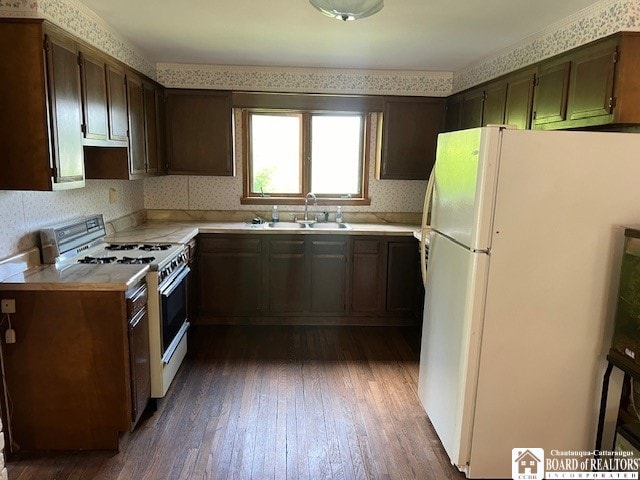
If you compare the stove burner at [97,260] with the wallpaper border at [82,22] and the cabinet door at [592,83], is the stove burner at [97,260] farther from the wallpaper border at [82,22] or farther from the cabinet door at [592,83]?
the cabinet door at [592,83]

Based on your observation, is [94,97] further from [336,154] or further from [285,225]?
[336,154]

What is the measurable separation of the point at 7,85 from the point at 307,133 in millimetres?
2659

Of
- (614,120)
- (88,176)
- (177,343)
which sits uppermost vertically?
(614,120)

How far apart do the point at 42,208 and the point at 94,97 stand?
0.70 meters

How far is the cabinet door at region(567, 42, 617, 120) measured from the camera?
7.31 feet

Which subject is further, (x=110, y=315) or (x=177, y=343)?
(x=177, y=343)

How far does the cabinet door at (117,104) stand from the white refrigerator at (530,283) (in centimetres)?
209

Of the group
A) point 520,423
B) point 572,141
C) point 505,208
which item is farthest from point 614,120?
point 520,423

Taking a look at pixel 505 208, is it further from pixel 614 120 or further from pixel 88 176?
pixel 88 176

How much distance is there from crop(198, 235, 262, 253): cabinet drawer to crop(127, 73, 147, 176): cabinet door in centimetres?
79

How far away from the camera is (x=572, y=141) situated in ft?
6.16

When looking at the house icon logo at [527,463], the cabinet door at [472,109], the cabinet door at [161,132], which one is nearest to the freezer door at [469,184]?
the house icon logo at [527,463]

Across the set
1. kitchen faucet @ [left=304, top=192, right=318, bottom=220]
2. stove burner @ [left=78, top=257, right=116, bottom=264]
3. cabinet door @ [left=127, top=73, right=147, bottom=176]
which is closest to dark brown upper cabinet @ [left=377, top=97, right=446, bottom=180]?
kitchen faucet @ [left=304, top=192, right=318, bottom=220]

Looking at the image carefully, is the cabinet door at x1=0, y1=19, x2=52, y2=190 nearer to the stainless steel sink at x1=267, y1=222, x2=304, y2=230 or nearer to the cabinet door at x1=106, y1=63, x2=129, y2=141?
the cabinet door at x1=106, y1=63, x2=129, y2=141
